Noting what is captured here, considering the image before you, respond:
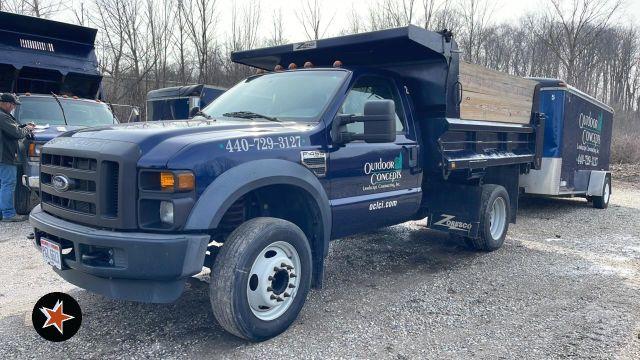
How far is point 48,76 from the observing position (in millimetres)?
9695

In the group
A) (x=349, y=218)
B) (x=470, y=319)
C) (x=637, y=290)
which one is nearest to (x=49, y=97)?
(x=349, y=218)

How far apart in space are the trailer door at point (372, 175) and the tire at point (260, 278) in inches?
24.8

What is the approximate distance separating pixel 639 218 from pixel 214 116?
8.85 metres

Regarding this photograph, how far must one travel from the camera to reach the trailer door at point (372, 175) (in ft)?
13.8

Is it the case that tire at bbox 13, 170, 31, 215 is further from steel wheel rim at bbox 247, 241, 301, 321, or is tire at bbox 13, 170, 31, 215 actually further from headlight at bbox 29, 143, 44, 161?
steel wheel rim at bbox 247, 241, 301, 321

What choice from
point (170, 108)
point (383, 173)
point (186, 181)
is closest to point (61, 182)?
point (186, 181)

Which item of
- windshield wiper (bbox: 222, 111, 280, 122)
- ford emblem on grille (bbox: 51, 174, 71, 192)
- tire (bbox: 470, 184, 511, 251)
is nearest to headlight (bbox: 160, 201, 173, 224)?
ford emblem on grille (bbox: 51, 174, 71, 192)

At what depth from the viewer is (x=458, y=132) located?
5.53 meters

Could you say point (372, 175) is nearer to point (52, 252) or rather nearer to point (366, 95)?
point (366, 95)

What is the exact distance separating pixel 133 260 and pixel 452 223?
13.3ft

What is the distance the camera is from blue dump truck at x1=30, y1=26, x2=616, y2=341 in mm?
3105

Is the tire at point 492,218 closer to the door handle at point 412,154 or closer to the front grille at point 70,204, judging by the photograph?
the door handle at point 412,154

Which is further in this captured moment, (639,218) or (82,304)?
(639,218)

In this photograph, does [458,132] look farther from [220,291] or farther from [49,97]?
[49,97]
